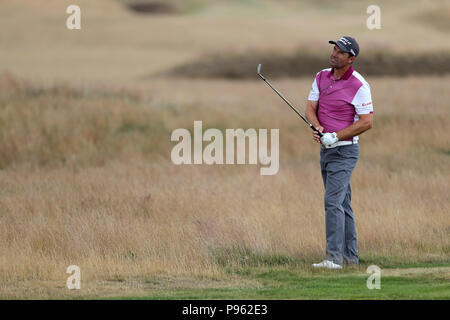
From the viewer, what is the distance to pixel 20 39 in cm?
7188

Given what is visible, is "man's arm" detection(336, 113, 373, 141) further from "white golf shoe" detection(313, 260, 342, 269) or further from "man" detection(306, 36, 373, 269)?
"white golf shoe" detection(313, 260, 342, 269)

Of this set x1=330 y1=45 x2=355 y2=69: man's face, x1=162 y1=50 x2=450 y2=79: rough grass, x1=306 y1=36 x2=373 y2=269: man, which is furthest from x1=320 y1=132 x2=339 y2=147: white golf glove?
x1=162 y1=50 x2=450 y2=79: rough grass

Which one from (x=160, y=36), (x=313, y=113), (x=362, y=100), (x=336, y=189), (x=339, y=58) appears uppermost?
(x=160, y=36)

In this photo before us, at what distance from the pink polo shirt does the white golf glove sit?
0.85 feet

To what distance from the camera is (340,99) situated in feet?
37.0

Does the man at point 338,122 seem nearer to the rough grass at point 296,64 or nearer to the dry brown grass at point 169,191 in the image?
the dry brown grass at point 169,191

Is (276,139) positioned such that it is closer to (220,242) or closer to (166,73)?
(220,242)

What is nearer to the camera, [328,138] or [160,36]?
[328,138]

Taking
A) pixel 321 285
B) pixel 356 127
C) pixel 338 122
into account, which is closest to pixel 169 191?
pixel 338 122

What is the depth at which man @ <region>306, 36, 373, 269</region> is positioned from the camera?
11.2 metres

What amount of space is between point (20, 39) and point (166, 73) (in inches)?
950

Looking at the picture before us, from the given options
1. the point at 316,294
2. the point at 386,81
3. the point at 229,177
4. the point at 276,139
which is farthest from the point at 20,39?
the point at 316,294

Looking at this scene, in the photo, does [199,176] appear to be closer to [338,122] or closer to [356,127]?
[338,122]

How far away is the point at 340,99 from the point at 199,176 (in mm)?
8175
